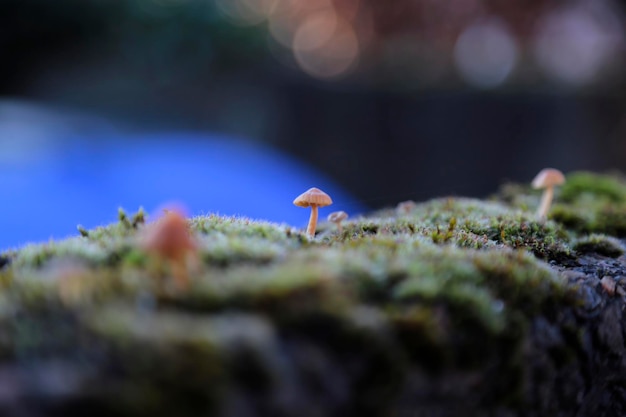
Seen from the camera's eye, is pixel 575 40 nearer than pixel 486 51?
No

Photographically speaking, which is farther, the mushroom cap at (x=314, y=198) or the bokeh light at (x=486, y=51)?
the bokeh light at (x=486, y=51)

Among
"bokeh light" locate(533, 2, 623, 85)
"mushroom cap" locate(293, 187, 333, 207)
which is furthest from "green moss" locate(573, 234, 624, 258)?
"bokeh light" locate(533, 2, 623, 85)

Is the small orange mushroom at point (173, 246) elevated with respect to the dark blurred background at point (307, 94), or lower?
lower

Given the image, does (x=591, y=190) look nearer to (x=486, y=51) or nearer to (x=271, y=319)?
(x=271, y=319)

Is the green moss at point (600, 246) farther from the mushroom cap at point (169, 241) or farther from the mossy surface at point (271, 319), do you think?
the mushroom cap at point (169, 241)

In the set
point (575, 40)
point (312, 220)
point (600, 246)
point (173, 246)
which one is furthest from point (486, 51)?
point (173, 246)

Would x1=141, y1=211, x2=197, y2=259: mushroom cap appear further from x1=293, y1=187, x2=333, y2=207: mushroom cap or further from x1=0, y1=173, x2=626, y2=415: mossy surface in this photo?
x1=293, y1=187, x2=333, y2=207: mushroom cap

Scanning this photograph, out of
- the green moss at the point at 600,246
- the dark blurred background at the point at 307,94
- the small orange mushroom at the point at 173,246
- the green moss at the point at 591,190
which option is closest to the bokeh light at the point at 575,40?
the dark blurred background at the point at 307,94

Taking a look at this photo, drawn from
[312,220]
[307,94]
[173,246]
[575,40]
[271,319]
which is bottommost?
[271,319]
